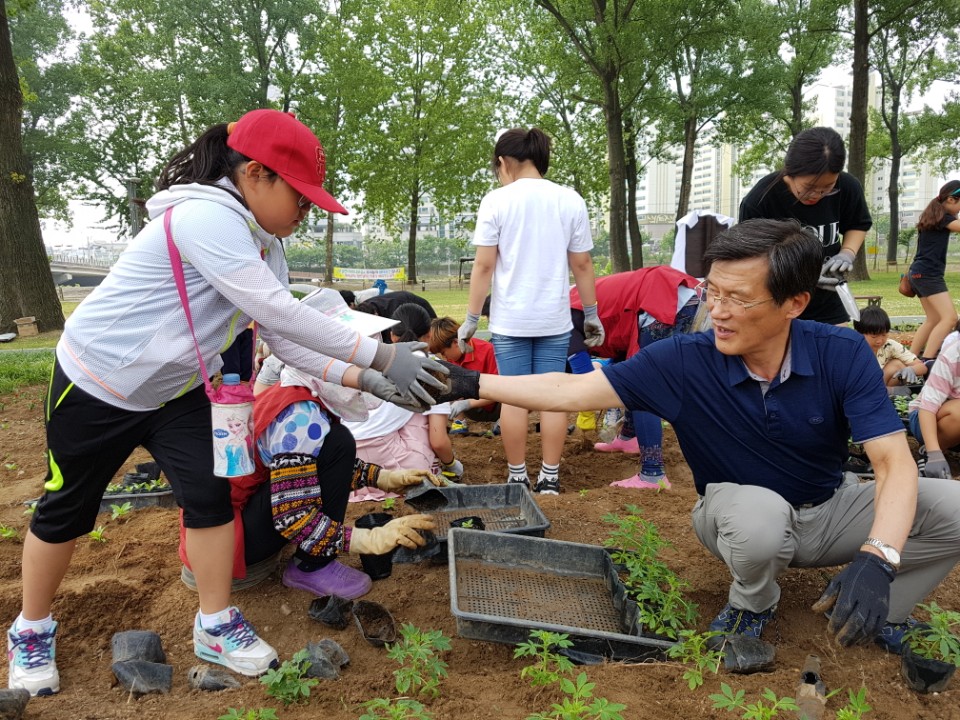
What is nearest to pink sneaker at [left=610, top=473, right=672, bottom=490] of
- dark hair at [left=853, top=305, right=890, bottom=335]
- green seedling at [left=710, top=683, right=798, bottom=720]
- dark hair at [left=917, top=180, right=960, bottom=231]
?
green seedling at [left=710, top=683, right=798, bottom=720]

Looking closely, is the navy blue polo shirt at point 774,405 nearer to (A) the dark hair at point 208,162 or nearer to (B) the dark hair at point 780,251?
(B) the dark hair at point 780,251

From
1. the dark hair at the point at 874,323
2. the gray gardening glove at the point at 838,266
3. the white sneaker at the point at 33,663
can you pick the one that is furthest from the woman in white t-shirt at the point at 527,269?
the dark hair at the point at 874,323

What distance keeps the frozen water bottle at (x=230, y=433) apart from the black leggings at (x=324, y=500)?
515 millimetres

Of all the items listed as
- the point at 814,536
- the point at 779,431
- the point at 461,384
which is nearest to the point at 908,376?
the point at 814,536

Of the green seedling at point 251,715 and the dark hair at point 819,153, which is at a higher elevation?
the dark hair at point 819,153

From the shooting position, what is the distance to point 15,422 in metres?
5.21

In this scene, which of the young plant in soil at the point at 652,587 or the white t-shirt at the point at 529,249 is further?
the white t-shirt at the point at 529,249

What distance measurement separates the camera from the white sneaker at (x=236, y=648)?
204cm

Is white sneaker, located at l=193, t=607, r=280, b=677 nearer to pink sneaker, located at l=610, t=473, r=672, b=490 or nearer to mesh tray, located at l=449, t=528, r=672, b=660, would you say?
mesh tray, located at l=449, t=528, r=672, b=660

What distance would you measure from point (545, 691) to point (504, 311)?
6.85 ft

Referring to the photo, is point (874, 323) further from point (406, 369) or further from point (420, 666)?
point (420, 666)

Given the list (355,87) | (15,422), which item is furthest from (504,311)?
(355,87)

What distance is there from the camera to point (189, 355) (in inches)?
76.7

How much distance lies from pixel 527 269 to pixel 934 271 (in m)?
4.75
